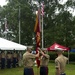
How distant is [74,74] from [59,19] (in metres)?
31.4

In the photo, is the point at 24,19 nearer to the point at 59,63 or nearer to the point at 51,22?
the point at 51,22

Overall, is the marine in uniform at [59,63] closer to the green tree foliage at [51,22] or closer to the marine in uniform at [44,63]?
the marine in uniform at [44,63]

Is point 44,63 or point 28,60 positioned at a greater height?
point 28,60

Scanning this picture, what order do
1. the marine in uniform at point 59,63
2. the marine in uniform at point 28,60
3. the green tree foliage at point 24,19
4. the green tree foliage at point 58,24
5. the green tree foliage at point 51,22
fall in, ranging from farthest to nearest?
the green tree foliage at point 24,19
the green tree foliage at point 51,22
the green tree foliage at point 58,24
the marine in uniform at point 28,60
the marine in uniform at point 59,63

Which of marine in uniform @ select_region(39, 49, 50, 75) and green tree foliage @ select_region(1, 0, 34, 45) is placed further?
green tree foliage @ select_region(1, 0, 34, 45)

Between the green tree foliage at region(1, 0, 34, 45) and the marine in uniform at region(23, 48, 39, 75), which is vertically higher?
the green tree foliage at region(1, 0, 34, 45)

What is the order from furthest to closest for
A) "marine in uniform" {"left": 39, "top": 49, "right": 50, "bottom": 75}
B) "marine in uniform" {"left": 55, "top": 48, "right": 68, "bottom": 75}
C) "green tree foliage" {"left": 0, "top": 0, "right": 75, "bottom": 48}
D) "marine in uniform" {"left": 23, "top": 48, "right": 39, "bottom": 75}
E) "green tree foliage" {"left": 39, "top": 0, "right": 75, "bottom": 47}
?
"green tree foliage" {"left": 0, "top": 0, "right": 75, "bottom": 48} < "green tree foliage" {"left": 39, "top": 0, "right": 75, "bottom": 47} < "marine in uniform" {"left": 39, "top": 49, "right": 50, "bottom": 75} < "marine in uniform" {"left": 23, "top": 48, "right": 39, "bottom": 75} < "marine in uniform" {"left": 55, "top": 48, "right": 68, "bottom": 75}

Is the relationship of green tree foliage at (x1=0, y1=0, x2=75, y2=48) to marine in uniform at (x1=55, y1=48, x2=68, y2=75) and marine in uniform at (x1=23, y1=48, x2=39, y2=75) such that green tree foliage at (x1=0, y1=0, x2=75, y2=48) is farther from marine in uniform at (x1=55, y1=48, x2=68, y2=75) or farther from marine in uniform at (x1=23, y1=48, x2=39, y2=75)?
marine in uniform at (x1=55, y1=48, x2=68, y2=75)

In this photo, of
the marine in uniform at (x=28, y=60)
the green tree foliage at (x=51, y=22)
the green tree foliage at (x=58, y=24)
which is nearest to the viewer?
the marine in uniform at (x=28, y=60)

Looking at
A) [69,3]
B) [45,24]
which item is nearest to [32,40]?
[45,24]

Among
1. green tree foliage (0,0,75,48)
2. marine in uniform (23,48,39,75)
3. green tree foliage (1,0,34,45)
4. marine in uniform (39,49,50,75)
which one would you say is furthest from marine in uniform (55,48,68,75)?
green tree foliage (1,0,34,45)

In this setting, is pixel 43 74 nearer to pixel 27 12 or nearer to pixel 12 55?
pixel 12 55

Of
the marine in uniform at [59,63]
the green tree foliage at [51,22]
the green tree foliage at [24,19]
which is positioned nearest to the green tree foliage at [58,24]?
the green tree foliage at [51,22]

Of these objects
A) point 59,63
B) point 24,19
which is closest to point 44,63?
point 59,63
